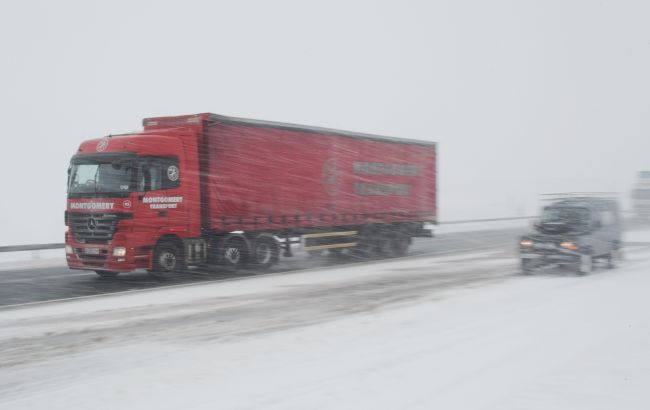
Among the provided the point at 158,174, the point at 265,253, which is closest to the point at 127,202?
the point at 158,174

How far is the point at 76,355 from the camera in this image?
7.17 meters

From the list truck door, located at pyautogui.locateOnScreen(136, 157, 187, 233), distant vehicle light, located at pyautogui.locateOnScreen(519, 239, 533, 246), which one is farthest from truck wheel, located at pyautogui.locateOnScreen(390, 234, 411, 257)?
Answer: truck door, located at pyautogui.locateOnScreen(136, 157, 187, 233)

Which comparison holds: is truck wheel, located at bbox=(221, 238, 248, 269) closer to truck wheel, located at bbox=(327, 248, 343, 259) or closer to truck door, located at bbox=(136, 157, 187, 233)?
truck door, located at bbox=(136, 157, 187, 233)

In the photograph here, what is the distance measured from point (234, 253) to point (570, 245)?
841 cm

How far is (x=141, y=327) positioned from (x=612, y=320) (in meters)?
6.90

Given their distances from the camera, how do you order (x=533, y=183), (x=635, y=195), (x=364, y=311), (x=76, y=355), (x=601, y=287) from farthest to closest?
1. (x=533, y=183)
2. (x=635, y=195)
3. (x=601, y=287)
4. (x=364, y=311)
5. (x=76, y=355)

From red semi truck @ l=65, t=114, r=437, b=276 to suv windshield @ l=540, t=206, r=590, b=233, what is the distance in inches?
230

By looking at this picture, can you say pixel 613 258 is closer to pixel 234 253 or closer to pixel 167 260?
pixel 234 253

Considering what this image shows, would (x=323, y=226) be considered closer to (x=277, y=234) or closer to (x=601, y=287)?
(x=277, y=234)

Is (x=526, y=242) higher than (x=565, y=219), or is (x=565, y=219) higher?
(x=565, y=219)

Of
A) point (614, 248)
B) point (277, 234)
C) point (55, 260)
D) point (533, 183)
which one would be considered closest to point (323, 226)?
point (277, 234)

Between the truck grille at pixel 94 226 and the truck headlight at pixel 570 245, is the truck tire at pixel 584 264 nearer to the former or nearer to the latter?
the truck headlight at pixel 570 245

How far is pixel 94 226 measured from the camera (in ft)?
43.5

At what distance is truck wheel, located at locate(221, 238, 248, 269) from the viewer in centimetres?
1551
